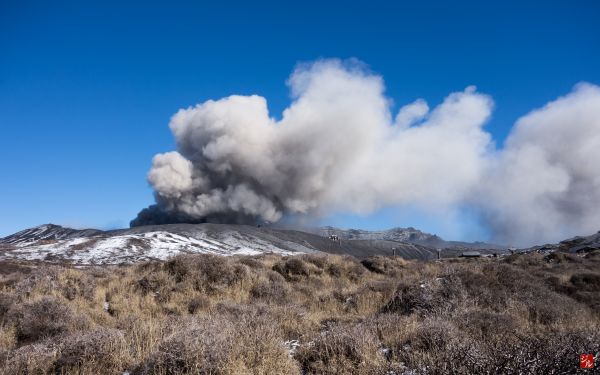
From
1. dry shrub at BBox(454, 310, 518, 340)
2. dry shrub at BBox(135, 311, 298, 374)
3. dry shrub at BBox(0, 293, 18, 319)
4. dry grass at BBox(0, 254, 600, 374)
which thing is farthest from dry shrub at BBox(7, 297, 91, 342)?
dry shrub at BBox(454, 310, 518, 340)

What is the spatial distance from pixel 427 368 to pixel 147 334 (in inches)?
162

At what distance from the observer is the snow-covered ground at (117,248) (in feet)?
142

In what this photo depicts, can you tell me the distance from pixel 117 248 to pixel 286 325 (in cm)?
5058

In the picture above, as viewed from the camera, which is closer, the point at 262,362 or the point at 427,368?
the point at 427,368

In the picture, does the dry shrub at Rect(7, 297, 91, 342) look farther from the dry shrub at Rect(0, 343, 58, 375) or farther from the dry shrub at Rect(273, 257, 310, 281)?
the dry shrub at Rect(273, 257, 310, 281)

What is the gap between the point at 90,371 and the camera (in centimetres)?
471

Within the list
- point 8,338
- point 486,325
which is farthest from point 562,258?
point 8,338

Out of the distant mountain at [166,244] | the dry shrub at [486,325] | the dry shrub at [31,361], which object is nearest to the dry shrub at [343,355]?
the dry shrub at [486,325]

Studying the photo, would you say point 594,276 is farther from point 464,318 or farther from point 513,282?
point 464,318

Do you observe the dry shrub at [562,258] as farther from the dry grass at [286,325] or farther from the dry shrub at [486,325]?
the dry shrub at [486,325]

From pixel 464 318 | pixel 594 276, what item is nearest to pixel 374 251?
pixel 594 276

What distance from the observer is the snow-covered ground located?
4328cm

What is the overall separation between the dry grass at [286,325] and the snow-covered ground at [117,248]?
75.1ft

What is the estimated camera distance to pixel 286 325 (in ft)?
23.0
